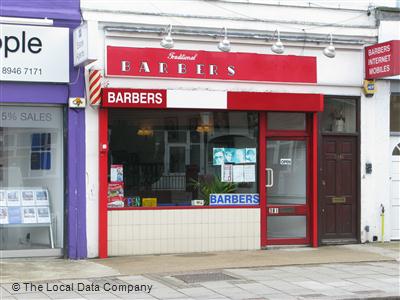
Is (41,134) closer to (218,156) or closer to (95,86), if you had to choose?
(95,86)

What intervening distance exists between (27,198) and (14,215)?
392mm

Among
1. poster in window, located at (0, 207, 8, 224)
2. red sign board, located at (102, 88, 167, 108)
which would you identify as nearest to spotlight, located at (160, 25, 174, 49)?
red sign board, located at (102, 88, 167, 108)

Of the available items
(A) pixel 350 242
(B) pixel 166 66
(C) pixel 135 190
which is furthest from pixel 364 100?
(C) pixel 135 190

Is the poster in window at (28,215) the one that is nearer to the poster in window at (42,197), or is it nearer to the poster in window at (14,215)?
the poster in window at (14,215)

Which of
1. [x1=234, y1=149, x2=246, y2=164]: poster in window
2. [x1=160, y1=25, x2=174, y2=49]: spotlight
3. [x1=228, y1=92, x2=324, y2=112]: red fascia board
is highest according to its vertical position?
[x1=160, y1=25, x2=174, y2=49]: spotlight

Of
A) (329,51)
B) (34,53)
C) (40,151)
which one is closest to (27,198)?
(40,151)

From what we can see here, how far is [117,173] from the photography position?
12.5 metres

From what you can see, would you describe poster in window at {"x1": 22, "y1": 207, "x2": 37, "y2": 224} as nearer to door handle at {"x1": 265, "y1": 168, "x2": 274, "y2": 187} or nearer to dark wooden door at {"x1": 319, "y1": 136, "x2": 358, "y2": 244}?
door handle at {"x1": 265, "y1": 168, "x2": 274, "y2": 187}

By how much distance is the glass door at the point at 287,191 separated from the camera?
13.4 metres

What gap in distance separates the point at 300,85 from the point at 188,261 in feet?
14.4

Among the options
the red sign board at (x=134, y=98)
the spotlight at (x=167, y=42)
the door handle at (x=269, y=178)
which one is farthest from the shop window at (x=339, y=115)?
the spotlight at (x=167, y=42)

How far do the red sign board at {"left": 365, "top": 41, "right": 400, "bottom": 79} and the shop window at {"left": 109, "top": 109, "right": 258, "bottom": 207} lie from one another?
2768 mm

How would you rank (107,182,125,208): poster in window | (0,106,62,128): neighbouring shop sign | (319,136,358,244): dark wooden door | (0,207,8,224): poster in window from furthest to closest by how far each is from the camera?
(319,136,358,244): dark wooden door, (107,182,125,208): poster in window, (0,207,8,224): poster in window, (0,106,62,128): neighbouring shop sign

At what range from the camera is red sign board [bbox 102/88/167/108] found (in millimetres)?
11969
